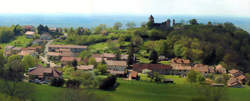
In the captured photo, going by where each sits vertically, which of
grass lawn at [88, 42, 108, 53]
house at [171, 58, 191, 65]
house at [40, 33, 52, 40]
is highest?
house at [40, 33, 52, 40]

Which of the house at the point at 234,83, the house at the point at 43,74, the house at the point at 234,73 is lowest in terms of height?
the house at the point at 234,73

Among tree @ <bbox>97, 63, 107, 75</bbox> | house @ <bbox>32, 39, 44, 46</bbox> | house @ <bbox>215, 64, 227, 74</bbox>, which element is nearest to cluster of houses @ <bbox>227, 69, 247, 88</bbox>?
house @ <bbox>215, 64, 227, 74</bbox>

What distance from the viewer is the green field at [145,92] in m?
26.6

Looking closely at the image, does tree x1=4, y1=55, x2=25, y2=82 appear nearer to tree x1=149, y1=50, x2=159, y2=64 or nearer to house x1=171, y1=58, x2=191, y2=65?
tree x1=149, y1=50, x2=159, y2=64

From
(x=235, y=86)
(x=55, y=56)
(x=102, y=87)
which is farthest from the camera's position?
(x=55, y=56)

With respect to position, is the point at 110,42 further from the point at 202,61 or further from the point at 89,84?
the point at 89,84

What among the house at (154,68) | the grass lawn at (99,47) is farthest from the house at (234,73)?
the grass lawn at (99,47)

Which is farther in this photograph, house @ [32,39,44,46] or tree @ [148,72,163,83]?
house @ [32,39,44,46]

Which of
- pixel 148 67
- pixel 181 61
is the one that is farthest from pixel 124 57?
pixel 181 61

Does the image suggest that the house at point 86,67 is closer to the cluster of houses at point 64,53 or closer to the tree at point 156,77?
the cluster of houses at point 64,53

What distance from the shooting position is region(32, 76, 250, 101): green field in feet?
87.3

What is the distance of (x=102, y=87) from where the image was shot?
99.9ft

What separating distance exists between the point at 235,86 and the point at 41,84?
85.0 ft

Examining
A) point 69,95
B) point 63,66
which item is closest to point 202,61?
point 63,66
